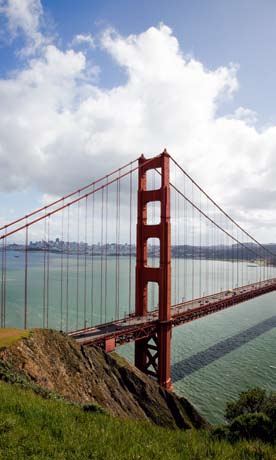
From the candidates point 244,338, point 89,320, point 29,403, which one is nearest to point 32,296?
point 89,320

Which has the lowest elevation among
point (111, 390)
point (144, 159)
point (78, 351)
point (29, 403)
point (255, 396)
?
point (255, 396)

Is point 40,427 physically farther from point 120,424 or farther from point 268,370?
point 268,370

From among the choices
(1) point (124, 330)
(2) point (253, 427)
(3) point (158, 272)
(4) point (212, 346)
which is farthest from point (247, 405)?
(4) point (212, 346)

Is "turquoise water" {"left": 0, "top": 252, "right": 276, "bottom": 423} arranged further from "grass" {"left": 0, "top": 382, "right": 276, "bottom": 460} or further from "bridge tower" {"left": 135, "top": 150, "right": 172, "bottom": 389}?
"grass" {"left": 0, "top": 382, "right": 276, "bottom": 460}

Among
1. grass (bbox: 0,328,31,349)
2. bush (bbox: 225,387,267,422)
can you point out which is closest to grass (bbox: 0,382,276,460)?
grass (bbox: 0,328,31,349)

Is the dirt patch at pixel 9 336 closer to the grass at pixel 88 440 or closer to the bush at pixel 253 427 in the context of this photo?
the grass at pixel 88 440

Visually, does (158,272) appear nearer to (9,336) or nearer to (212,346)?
(9,336)
